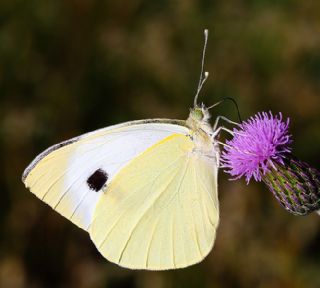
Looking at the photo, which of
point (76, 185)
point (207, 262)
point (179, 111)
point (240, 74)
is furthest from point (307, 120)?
point (76, 185)

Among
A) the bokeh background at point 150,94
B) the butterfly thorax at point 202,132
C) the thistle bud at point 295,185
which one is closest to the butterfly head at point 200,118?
the butterfly thorax at point 202,132

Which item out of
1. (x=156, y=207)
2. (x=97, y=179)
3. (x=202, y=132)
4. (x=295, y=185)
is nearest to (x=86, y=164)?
(x=97, y=179)

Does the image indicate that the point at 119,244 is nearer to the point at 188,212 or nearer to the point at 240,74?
the point at 188,212

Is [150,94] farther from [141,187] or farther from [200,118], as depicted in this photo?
[200,118]

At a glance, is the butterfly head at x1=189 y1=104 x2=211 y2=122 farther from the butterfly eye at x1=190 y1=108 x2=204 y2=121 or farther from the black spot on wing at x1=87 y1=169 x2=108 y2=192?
the black spot on wing at x1=87 y1=169 x2=108 y2=192

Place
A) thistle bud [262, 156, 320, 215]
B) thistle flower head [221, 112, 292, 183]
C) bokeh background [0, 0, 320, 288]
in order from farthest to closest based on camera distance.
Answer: bokeh background [0, 0, 320, 288], thistle flower head [221, 112, 292, 183], thistle bud [262, 156, 320, 215]

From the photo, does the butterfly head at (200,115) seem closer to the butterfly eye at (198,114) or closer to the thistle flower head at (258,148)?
the butterfly eye at (198,114)

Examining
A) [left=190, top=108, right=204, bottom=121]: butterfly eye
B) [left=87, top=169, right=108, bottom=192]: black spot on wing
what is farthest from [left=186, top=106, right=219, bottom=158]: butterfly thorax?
[left=87, top=169, right=108, bottom=192]: black spot on wing

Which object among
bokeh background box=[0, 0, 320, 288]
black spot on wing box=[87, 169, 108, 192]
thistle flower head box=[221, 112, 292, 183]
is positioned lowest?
black spot on wing box=[87, 169, 108, 192]
